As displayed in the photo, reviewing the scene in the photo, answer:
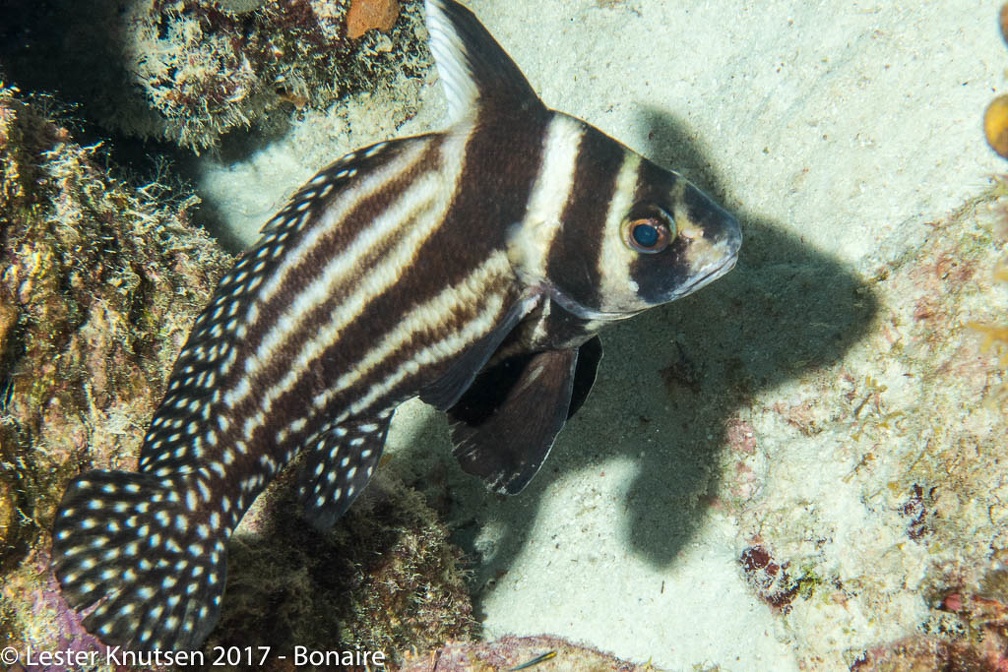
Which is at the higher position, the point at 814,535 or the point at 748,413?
the point at 748,413

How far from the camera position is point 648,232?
244cm

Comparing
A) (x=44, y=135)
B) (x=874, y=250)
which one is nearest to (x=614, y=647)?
(x=874, y=250)

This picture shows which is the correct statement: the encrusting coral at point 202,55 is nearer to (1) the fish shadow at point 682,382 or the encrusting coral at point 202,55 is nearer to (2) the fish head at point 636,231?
(1) the fish shadow at point 682,382

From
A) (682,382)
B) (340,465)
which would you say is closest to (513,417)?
(340,465)

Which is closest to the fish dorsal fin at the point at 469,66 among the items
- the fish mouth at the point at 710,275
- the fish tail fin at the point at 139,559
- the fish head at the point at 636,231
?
the fish head at the point at 636,231

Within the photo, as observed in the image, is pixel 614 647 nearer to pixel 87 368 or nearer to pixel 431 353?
pixel 431 353

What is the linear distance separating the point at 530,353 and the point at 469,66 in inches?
52.7

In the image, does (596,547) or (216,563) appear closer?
(216,563)

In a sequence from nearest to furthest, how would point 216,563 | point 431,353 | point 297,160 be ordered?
point 216,563, point 431,353, point 297,160

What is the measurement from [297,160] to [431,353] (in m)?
4.48

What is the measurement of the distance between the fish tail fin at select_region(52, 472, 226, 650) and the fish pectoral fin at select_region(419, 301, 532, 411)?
1071 millimetres

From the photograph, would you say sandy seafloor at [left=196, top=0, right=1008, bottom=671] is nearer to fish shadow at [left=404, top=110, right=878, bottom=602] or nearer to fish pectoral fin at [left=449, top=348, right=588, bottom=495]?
fish shadow at [left=404, top=110, right=878, bottom=602]

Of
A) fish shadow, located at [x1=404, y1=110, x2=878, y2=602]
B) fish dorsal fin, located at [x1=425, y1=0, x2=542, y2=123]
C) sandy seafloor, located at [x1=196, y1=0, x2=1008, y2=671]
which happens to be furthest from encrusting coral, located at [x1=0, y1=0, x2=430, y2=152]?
fish dorsal fin, located at [x1=425, y1=0, x2=542, y2=123]

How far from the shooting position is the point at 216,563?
2.47 m
